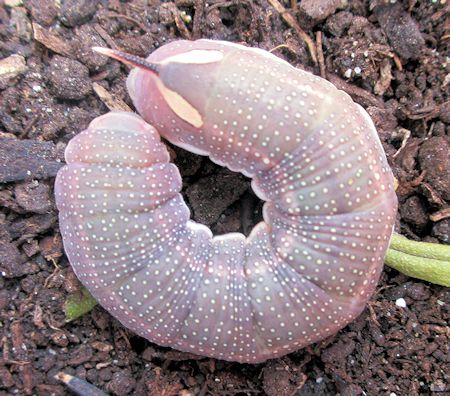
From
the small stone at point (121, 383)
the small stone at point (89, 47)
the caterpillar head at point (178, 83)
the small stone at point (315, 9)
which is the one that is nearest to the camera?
the caterpillar head at point (178, 83)

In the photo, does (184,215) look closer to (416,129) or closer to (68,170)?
(68,170)

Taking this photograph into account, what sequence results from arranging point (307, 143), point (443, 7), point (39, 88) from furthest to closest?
1. point (443, 7)
2. point (39, 88)
3. point (307, 143)

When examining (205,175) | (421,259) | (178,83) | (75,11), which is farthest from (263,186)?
(75,11)

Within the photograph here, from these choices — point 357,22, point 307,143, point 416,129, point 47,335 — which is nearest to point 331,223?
point 307,143

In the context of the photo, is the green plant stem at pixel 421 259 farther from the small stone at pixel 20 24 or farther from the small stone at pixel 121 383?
the small stone at pixel 20 24

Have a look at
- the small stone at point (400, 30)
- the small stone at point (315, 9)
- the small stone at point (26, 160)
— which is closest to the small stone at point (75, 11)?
the small stone at point (26, 160)

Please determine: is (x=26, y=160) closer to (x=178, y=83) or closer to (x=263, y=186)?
(x=178, y=83)

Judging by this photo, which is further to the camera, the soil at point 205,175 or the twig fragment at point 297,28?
the twig fragment at point 297,28
